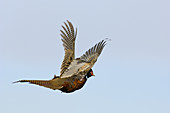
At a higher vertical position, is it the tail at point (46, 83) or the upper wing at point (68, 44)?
the upper wing at point (68, 44)

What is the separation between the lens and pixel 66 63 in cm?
1619

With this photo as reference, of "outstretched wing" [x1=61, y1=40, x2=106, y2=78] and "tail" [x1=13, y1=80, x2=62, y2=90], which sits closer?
"tail" [x1=13, y1=80, x2=62, y2=90]

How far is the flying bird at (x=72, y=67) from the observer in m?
15.6

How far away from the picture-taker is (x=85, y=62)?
16516 mm

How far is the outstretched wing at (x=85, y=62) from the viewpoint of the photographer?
15898mm

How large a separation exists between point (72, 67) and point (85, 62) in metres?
0.76

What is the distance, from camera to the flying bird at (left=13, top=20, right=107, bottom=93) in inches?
613

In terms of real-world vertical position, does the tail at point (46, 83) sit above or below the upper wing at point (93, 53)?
below

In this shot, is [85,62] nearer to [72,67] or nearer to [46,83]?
[72,67]

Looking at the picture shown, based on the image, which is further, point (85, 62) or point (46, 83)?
point (85, 62)

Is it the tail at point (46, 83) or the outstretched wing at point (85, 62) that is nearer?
the tail at point (46, 83)

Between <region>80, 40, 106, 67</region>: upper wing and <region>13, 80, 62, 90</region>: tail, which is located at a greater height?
<region>80, 40, 106, 67</region>: upper wing

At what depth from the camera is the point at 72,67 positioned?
16156mm

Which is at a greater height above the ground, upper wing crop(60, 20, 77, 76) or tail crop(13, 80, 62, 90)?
upper wing crop(60, 20, 77, 76)
